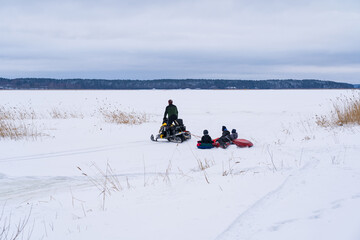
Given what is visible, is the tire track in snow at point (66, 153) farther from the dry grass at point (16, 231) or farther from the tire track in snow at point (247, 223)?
the tire track in snow at point (247, 223)

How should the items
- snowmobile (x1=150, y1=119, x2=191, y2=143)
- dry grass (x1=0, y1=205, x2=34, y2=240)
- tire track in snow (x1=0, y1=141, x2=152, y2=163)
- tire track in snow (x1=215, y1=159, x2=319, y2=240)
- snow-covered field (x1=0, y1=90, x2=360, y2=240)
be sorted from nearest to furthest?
1. tire track in snow (x1=215, y1=159, x2=319, y2=240)
2. snow-covered field (x1=0, y1=90, x2=360, y2=240)
3. dry grass (x1=0, y1=205, x2=34, y2=240)
4. tire track in snow (x1=0, y1=141, x2=152, y2=163)
5. snowmobile (x1=150, y1=119, x2=191, y2=143)

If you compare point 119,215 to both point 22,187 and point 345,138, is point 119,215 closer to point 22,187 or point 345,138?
point 22,187

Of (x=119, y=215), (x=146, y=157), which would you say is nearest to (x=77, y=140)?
(x=146, y=157)

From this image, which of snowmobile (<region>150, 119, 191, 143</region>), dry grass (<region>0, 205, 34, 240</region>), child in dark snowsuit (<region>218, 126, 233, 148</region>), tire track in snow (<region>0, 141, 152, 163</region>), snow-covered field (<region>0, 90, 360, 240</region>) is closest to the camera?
snow-covered field (<region>0, 90, 360, 240</region>)

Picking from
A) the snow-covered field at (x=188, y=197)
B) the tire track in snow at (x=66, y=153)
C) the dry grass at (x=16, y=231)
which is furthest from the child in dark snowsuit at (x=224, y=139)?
the dry grass at (x=16, y=231)

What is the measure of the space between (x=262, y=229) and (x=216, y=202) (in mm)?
1027

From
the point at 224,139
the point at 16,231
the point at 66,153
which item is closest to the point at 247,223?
the point at 16,231

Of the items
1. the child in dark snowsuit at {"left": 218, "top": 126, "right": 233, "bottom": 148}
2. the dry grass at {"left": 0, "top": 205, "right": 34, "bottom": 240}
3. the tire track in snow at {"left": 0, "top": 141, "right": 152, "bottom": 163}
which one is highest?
the child in dark snowsuit at {"left": 218, "top": 126, "right": 233, "bottom": 148}

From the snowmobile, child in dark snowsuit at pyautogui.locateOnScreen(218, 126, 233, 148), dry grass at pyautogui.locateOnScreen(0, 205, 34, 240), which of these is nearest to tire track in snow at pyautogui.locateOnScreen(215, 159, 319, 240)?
dry grass at pyautogui.locateOnScreen(0, 205, 34, 240)

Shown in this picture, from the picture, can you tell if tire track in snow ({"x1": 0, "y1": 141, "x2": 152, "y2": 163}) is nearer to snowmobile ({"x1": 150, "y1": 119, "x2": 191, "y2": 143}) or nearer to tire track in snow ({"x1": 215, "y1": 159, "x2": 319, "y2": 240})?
snowmobile ({"x1": 150, "y1": 119, "x2": 191, "y2": 143})

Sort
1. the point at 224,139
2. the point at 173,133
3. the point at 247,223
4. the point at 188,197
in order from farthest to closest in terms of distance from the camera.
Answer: the point at 173,133
the point at 224,139
the point at 188,197
the point at 247,223

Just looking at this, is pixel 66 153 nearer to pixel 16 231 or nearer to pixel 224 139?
pixel 224 139

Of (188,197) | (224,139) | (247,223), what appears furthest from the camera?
(224,139)

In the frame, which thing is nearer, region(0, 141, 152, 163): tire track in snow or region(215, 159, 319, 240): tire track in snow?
region(215, 159, 319, 240): tire track in snow
